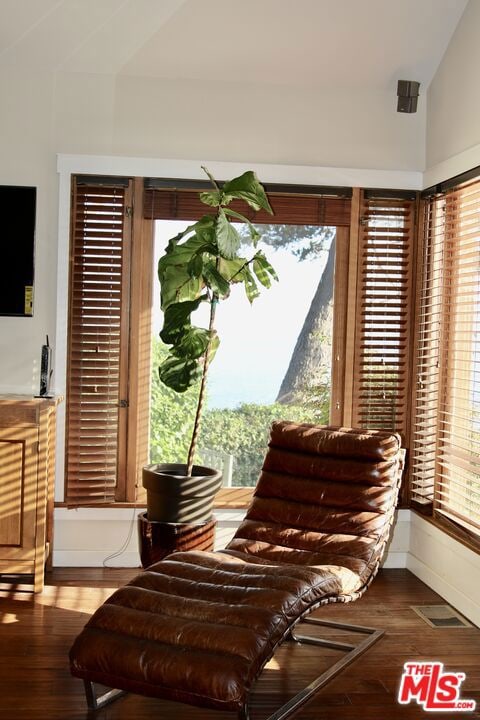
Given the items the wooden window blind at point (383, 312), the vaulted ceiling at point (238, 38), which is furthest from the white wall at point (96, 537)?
the vaulted ceiling at point (238, 38)

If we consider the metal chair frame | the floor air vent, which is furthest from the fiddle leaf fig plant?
the floor air vent

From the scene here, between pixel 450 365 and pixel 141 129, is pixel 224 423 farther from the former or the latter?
pixel 141 129

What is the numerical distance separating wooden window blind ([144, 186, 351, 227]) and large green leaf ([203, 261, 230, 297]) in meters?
0.68

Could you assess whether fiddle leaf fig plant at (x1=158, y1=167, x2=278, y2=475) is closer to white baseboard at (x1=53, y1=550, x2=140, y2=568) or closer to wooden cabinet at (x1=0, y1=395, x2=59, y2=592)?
wooden cabinet at (x1=0, y1=395, x2=59, y2=592)

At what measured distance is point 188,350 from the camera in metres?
4.22

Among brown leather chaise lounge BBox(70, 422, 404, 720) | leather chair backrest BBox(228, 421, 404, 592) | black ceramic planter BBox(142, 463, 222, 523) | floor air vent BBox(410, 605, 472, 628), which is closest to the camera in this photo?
brown leather chaise lounge BBox(70, 422, 404, 720)

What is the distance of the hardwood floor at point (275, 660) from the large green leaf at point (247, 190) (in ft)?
6.46

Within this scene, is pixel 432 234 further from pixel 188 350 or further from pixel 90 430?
pixel 90 430

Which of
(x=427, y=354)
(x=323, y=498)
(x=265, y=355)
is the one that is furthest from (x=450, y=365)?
(x=323, y=498)

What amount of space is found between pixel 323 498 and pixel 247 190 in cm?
150

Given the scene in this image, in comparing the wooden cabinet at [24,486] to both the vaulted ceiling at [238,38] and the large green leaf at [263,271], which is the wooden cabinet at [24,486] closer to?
the large green leaf at [263,271]

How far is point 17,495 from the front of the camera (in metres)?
4.16

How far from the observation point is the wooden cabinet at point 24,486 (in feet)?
13.6

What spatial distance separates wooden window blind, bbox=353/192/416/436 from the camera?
4.80 metres
